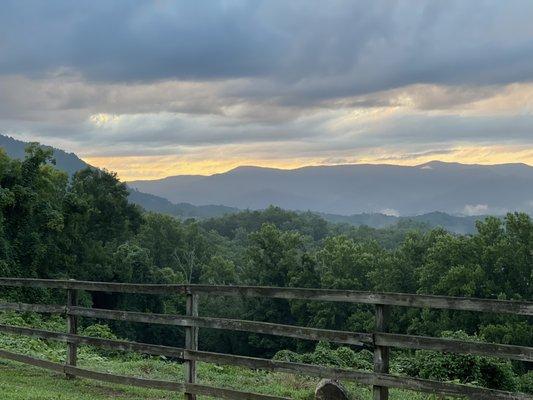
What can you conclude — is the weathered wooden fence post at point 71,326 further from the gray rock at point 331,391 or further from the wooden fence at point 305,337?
the gray rock at point 331,391

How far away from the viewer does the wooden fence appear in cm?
718

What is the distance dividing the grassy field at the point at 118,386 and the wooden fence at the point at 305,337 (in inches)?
9.0

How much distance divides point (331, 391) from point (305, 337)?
1.62 metres

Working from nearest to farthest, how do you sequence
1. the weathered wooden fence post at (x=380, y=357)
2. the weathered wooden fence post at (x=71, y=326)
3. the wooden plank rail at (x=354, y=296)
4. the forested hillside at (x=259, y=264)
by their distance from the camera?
the wooden plank rail at (x=354, y=296)
the weathered wooden fence post at (x=380, y=357)
the weathered wooden fence post at (x=71, y=326)
the forested hillside at (x=259, y=264)

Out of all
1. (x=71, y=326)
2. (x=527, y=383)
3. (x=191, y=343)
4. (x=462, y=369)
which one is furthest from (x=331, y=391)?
(x=527, y=383)

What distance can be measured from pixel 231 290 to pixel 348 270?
68.8 m

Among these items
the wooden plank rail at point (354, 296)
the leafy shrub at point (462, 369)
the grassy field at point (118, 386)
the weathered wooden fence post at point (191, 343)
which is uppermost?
the wooden plank rail at point (354, 296)

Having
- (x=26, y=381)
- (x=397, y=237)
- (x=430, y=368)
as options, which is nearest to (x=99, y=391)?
(x=26, y=381)

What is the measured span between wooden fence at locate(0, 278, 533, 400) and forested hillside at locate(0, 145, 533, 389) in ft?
93.2

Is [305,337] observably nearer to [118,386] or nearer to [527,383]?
[118,386]

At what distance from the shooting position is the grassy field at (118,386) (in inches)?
409

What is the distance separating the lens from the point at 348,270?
77062 millimetres

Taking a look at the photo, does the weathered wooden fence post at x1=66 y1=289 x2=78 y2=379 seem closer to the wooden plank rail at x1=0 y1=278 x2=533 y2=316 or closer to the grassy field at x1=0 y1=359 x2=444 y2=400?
the grassy field at x1=0 y1=359 x2=444 y2=400

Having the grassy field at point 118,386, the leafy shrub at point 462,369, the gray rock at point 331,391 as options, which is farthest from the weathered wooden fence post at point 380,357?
the leafy shrub at point 462,369
